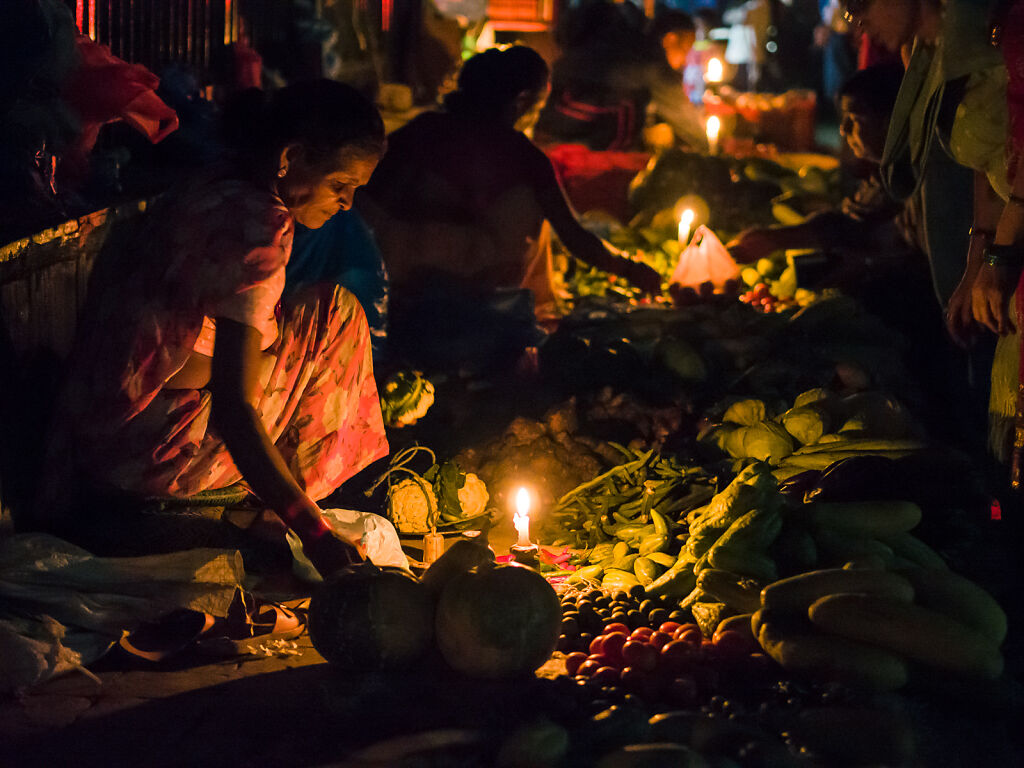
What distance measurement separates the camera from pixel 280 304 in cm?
348

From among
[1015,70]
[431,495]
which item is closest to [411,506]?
[431,495]

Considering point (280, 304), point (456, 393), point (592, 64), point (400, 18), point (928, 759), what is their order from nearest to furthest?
point (928, 759) → point (280, 304) → point (456, 393) → point (592, 64) → point (400, 18)

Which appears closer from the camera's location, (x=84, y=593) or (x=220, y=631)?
(x=84, y=593)

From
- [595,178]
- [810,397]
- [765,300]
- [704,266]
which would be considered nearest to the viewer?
[810,397]

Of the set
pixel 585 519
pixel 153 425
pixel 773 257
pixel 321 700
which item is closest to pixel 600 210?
pixel 773 257

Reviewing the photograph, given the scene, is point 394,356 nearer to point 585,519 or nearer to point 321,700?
point 585,519

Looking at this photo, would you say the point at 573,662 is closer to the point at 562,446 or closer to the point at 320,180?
the point at 320,180

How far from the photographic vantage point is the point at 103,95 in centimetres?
395

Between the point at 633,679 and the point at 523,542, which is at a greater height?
the point at 523,542

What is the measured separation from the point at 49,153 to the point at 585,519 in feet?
6.98

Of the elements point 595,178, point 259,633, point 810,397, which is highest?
point 595,178

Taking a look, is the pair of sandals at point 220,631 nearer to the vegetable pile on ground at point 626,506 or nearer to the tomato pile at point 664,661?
the tomato pile at point 664,661

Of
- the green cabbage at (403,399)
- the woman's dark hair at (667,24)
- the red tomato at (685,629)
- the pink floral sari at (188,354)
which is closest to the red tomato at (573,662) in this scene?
the red tomato at (685,629)

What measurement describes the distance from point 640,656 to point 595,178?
6375 millimetres
